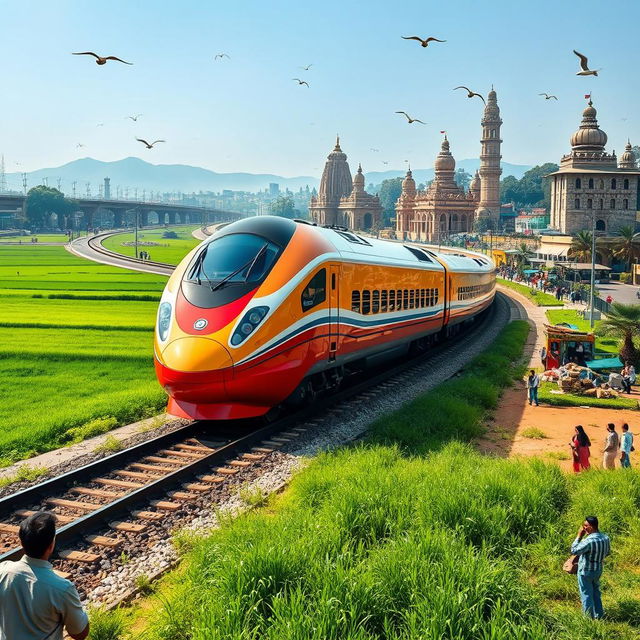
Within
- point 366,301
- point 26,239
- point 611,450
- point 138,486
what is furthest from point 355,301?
point 26,239

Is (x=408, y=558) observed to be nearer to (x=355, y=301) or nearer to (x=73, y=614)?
(x=73, y=614)

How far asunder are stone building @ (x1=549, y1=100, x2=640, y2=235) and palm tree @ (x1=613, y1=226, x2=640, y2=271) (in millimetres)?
20855

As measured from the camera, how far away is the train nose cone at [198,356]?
12570 mm

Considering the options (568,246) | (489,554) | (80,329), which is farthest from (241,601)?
(568,246)

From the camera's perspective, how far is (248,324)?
1299 cm

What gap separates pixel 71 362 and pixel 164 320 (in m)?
10.8

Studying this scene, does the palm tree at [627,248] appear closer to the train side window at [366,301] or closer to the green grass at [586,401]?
the green grass at [586,401]

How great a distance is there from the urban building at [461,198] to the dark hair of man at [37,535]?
143 m

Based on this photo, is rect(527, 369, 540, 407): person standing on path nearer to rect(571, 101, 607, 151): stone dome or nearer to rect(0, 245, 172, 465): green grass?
rect(0, 245, 172, 465): green grass

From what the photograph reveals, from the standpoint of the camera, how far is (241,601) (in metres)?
6.66

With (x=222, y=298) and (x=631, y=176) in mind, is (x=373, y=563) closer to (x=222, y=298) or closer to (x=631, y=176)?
→ (x=222, y=298)

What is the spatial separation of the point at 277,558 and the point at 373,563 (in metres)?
0.98

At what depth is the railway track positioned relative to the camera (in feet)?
29.7

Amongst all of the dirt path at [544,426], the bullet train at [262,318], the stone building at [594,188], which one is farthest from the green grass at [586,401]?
the stone building at [594,188]
